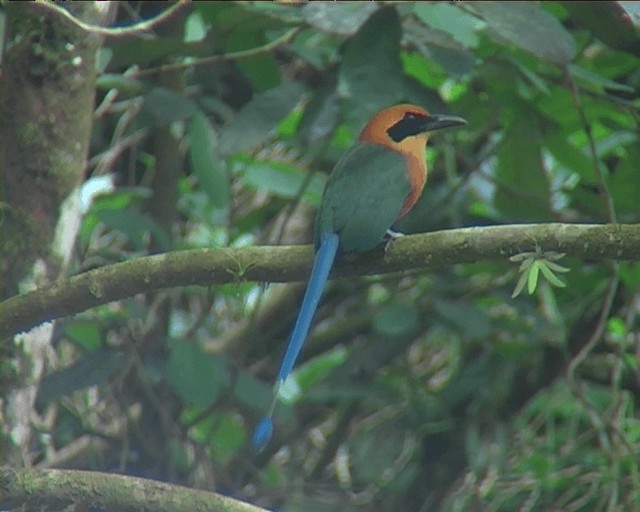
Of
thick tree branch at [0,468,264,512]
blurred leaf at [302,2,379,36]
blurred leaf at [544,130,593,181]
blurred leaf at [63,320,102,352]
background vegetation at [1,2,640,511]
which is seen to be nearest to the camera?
thick tree branch at [0,468,264,512]

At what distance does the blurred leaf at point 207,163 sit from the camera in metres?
3.45

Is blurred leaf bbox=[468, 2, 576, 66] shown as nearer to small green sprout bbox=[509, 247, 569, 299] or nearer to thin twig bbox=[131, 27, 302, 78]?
thin twig bbox=[131, 27, 302, 78]

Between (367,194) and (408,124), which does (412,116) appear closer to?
(408,124)

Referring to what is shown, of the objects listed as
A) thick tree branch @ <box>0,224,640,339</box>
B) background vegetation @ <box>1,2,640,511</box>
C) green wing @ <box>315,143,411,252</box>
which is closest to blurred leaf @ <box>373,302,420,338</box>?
background vegetation @ <box>1,2,640,511</box>

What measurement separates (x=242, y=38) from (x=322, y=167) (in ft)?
2.58

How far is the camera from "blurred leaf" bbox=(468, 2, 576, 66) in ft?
8.98

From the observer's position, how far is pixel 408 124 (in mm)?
3104

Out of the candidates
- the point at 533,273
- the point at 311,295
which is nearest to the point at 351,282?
the point at 311,295

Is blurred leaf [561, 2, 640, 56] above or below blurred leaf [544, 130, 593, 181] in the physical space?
above

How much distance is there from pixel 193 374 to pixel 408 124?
0.95m

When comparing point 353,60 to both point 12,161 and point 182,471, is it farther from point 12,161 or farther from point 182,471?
point 182,471

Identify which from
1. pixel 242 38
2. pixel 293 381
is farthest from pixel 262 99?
pixel 293 381

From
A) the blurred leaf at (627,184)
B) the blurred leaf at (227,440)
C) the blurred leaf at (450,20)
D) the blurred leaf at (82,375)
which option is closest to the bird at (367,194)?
the blurred leaf at (450,20)

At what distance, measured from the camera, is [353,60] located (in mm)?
2877
